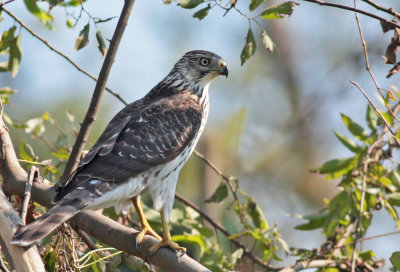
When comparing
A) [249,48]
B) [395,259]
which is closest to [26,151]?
[249,48]

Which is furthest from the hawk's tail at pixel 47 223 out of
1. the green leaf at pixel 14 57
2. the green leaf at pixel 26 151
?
the green leaf at pixel 14 57

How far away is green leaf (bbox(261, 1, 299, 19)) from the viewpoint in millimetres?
3436

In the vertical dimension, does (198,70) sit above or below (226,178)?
above

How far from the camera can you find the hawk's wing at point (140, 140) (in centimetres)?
388

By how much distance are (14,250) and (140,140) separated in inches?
60.6

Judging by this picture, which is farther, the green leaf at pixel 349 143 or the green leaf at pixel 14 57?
the green leaf at pixel 349 143

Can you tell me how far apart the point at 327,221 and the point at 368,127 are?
0.76 metres

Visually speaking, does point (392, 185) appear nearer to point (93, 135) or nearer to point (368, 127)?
point (368, 127)

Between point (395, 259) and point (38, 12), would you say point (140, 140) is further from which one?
point (395, 259)

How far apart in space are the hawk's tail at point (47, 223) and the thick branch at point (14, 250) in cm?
7

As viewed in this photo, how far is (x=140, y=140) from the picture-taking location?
4234 mm

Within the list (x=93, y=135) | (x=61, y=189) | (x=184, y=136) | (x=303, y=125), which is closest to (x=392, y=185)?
(x=184, y=136)

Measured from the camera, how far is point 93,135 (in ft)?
21.9

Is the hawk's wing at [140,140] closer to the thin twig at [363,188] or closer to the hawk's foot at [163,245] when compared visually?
the hawk's foot at [163,245]
